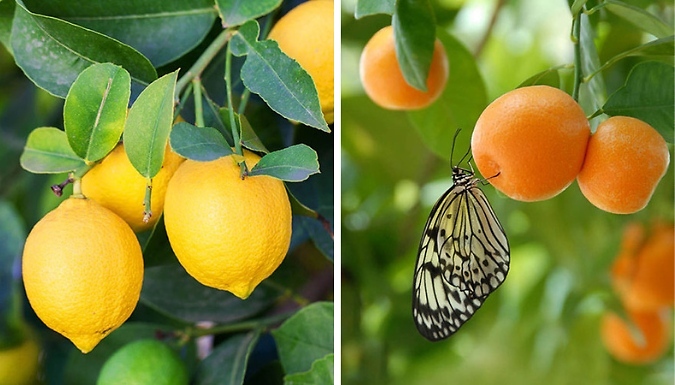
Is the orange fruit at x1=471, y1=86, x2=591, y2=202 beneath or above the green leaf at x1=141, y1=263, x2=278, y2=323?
above

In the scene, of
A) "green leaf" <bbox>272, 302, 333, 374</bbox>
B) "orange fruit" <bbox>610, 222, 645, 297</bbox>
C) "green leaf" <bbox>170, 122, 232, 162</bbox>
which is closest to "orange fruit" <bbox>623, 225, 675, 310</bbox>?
"orange fruit" <bbox>610, 222, 645, 297</bbox>

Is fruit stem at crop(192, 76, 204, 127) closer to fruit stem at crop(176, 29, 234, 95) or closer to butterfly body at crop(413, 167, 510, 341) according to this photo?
fruit stem at crop(176, 29, 234, 95)

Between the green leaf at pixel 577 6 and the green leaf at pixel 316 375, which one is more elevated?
the green leaf at pixel 577 6

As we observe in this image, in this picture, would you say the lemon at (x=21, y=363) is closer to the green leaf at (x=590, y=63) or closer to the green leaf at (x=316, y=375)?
the green leaf at (x=316, y=375)

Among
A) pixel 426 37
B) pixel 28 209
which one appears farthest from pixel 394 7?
pixel 28 209

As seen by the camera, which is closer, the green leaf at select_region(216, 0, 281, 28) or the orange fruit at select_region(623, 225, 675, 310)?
the green leaf at select_region(216, 0, 281, 28)

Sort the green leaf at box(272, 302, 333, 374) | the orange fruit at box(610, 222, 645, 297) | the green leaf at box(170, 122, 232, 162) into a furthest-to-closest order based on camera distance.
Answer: the orange fruit at box(610, 222, 645, 297)
the green leaf at box(272, 302, 333, 374)
the green leaf at box(170, 122, 232, 162)

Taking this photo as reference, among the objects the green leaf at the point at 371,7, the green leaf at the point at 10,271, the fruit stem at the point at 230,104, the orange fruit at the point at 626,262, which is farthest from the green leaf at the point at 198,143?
the orange fruit at the point at 626,262

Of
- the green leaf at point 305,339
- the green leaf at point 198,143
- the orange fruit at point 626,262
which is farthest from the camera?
the orange fruit at point 626,262
